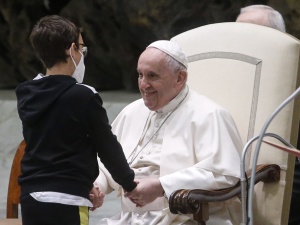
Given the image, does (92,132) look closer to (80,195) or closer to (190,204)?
(80,195)

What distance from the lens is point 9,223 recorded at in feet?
11.9

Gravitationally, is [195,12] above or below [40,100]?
below

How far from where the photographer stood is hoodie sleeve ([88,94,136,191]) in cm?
297

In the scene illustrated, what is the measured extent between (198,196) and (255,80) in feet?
2.24

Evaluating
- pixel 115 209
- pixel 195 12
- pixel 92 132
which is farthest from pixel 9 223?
pixel 195 12

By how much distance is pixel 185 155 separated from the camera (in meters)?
3.55

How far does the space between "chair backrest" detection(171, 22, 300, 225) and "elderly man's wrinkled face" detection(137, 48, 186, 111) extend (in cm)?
30

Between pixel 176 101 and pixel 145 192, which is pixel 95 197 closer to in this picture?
pixel 145 192

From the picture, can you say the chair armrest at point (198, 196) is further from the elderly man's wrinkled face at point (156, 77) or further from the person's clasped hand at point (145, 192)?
the elderly man's wrinkled face at point (156, 77)

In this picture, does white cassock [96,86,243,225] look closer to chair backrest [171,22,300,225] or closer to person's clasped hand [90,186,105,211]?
chair backrest [171,22,300,225]

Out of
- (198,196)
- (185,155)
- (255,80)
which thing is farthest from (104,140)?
(255,80)

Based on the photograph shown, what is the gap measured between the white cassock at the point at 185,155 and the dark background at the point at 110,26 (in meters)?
4.18

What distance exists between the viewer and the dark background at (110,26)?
807 centimetres

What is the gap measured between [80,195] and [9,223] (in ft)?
2.30
